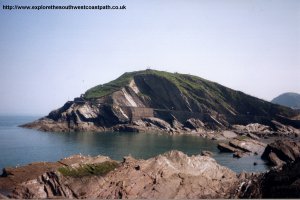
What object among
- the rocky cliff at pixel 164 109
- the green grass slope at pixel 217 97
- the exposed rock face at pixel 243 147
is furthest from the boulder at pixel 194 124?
the exposed rock face at pixel 243 147

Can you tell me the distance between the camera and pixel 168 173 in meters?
45.2

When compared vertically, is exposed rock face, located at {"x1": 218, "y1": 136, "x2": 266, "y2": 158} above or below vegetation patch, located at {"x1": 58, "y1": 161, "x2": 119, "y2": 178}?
below

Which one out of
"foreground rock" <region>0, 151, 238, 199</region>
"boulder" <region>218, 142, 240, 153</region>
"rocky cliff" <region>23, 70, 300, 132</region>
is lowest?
"boulder" <region>218, 142, 240, 153</region>

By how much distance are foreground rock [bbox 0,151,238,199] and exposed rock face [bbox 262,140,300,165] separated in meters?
26.8

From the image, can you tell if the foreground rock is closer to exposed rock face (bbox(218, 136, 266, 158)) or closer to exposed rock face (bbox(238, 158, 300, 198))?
exposed rock face (bbox(238, 158, 300, 198))

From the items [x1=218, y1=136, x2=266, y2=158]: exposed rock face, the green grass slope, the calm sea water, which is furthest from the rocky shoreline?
the green grass slope

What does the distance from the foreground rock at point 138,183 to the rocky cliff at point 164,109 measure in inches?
3691

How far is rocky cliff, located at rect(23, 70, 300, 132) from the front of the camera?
14750cm

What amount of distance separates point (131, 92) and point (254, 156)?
98964mm

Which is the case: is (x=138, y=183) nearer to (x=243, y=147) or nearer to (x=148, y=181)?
(x=148, y=181)

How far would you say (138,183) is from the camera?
4344 cm

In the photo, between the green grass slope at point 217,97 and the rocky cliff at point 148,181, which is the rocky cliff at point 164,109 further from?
the rocky cliff at point 148,181

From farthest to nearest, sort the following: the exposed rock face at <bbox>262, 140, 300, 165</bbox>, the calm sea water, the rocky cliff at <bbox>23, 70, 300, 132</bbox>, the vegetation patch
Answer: the rocky cliff at <bbox>23, 70, 300, 132</bbox>, the calm sea water, the exposed rock face at <bbox>262, 140, 300, 165</bbox>, the vegetation patch

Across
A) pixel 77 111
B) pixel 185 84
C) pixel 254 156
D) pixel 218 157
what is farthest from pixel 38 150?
pixel 185 84
